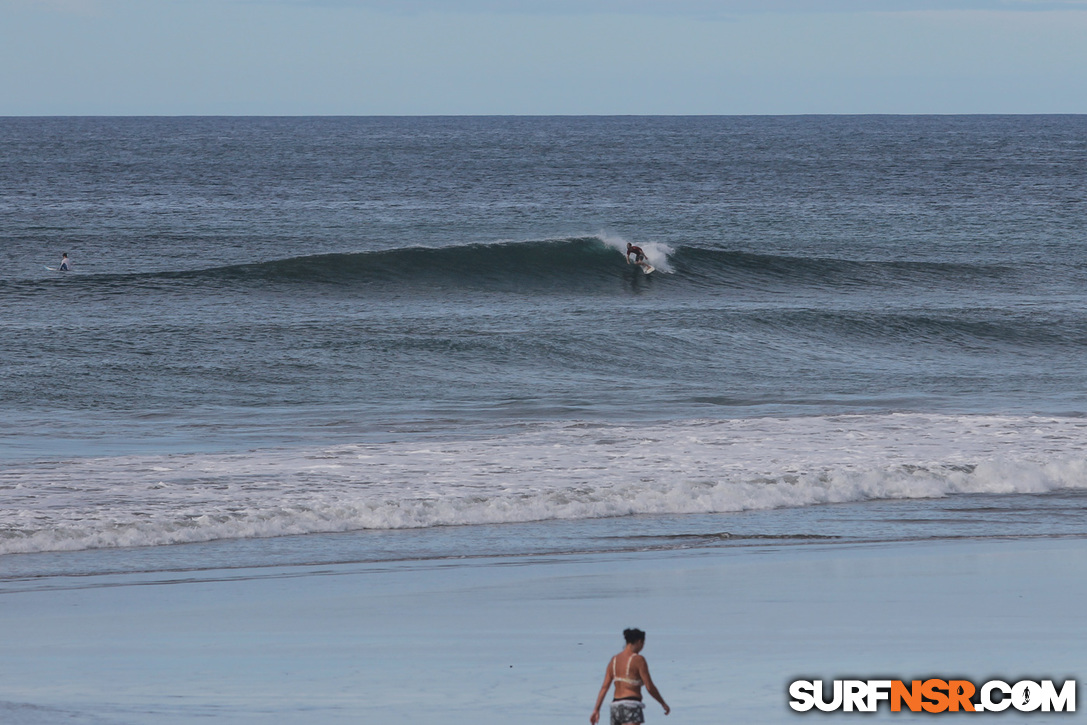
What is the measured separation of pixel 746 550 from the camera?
999 centimetres

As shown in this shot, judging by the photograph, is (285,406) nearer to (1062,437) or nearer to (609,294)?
(1062,437)

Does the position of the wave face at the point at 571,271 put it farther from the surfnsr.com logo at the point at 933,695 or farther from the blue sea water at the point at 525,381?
the surfnsr.com logo at the point at 933,695

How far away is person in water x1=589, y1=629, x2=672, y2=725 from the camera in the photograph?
18.1 feet

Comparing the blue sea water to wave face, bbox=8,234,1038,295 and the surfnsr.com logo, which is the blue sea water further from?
the surfnsr.com logo

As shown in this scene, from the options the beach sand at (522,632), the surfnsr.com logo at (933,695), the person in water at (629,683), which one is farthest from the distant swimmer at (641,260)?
the person in water at (629,683)

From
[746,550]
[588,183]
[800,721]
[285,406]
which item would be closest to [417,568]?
[746,550]

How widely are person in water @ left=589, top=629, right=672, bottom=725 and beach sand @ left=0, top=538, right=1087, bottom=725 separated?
2.54 ft

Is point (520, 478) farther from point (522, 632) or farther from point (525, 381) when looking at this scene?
point (525, 381)

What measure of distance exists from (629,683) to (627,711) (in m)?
0.12

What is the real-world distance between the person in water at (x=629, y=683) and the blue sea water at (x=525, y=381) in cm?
454

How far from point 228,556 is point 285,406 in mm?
7410

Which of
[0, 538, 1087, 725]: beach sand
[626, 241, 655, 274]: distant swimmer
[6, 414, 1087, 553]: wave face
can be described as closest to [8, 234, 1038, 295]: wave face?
[626, 241, 655, 274]: distant swimmer

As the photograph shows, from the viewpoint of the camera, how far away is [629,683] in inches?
219

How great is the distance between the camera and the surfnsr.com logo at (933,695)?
21.3ft
